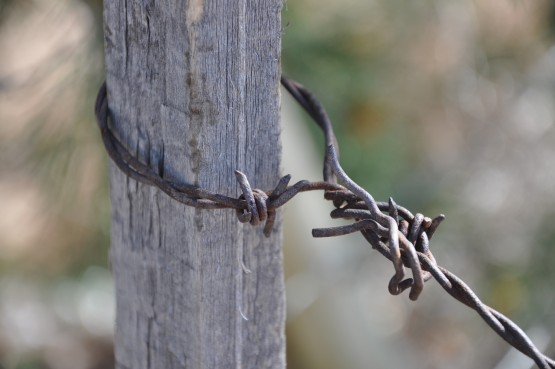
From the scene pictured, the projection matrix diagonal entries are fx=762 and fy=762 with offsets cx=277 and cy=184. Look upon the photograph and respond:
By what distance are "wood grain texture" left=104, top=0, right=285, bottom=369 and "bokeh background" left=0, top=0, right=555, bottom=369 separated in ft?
2.25

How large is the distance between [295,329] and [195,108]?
164 cm

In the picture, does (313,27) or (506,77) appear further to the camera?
(506,77)

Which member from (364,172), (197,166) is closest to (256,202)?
(197,166)

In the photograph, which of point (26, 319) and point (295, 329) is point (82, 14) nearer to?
point (295, 329)

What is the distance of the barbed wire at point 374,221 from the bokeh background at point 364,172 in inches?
32.1

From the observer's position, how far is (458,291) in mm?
758

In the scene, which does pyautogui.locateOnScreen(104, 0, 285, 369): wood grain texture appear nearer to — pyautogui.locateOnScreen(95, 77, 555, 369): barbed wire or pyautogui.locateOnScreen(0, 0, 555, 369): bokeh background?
pyautogui.locateOnScreen(95, 77, 555, 369): barbed wire

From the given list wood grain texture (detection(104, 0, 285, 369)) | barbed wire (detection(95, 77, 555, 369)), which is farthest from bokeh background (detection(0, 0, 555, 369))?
barbed wire (detection(95, 77, 555, 369))

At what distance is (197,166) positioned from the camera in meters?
0.83

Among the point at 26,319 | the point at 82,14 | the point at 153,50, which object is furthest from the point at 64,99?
the point at 26,319

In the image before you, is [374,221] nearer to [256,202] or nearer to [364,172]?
[256,202]

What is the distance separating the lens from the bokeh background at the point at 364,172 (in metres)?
1.70

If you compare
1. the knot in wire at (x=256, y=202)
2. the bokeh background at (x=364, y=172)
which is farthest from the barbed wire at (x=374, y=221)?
the bokeh background at (x=364, y=172)

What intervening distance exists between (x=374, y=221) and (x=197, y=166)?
20cm
